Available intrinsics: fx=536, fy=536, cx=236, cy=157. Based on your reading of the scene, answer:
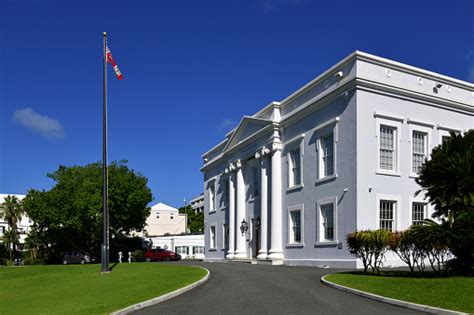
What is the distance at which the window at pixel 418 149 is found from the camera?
1037 inches

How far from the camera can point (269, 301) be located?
503 inches

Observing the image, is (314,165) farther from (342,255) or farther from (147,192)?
(147,192)

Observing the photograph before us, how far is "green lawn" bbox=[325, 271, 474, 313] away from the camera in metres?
11.3

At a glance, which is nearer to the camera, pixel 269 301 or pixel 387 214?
pixel 269 301

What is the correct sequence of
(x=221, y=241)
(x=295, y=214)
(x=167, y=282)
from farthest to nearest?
(x=221, y=241) < (x=295, y=214) < (x=167, y=282)

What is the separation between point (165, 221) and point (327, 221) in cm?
7439

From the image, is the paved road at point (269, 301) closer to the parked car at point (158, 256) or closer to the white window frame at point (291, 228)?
the white window frame at point (291, 228)

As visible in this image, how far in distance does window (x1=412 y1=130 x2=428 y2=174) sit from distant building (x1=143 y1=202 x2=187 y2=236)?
241 feet

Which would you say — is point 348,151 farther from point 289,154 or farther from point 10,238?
point 10,238

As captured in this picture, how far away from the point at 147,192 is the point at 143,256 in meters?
6.99

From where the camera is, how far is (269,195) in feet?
108

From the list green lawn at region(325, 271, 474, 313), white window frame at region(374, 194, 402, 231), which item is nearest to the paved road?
green lawn at region(325, 271, 474, 313)

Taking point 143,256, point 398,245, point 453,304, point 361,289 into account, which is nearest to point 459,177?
point 398,245

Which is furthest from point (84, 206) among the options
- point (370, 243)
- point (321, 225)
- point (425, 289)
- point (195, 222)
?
point (195, 222)
